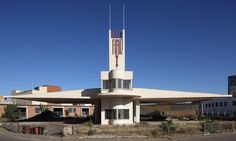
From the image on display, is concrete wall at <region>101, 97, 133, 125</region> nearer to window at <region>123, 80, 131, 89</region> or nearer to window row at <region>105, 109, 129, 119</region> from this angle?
window row at <region>105, 109, 129, 119</region>

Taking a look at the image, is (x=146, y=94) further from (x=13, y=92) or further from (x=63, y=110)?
(x=13, y=92)

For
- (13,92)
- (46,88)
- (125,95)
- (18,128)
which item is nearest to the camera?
(18,128)

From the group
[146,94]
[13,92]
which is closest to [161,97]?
[146,94]

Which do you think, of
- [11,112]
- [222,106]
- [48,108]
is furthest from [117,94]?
[222,106]

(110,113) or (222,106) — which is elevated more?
(110,113)

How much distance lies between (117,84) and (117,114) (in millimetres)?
4451

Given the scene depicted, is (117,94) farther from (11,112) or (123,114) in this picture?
(11,112)

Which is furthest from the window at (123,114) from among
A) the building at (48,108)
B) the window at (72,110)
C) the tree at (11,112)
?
the window at (72,110)

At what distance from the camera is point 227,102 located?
426 ft

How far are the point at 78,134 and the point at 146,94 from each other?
23550 mm

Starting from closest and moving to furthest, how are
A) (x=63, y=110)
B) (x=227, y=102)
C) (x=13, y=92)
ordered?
1. (x=63, y=110)
2. (x=227, y=102)
3. (x=13, y=92)

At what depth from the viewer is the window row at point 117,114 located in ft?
181

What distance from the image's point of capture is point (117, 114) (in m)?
55.1

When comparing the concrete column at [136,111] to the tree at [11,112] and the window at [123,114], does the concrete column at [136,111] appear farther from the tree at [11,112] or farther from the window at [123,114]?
the tree at [11,112]
